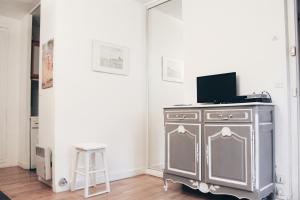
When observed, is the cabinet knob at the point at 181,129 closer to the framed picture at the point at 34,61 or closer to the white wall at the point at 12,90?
the framed picture at the point at 34,61

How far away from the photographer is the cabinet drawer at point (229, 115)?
234 cm

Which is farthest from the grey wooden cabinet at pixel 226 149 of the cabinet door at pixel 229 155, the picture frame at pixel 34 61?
the picture frame at pixel 34 61

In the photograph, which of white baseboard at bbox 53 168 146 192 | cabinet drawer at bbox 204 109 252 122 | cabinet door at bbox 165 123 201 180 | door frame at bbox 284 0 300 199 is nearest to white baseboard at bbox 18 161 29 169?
white baseboard at bbox 53 168 146 192

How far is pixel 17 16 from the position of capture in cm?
463

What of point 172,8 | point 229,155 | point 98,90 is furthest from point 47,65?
point 229,155

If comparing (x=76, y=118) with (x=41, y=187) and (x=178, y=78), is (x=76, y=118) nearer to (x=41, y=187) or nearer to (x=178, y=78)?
(x=41, y=187)

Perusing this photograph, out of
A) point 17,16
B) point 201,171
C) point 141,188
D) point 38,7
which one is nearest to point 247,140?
point 201,171

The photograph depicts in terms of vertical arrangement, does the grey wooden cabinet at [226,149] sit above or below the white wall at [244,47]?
below

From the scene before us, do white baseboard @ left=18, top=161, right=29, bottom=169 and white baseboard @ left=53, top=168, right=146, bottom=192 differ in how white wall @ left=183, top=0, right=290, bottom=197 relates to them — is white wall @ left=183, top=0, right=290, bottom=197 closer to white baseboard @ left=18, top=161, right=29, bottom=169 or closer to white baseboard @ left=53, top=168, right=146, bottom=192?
white baseboard @ left=53, top=168, right=146, bottom=192

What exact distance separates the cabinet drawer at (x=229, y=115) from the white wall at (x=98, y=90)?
1531 mm

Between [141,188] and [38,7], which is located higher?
[38,7]

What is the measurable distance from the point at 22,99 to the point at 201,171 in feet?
11.8

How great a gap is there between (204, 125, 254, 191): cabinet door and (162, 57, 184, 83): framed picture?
127 centimetres

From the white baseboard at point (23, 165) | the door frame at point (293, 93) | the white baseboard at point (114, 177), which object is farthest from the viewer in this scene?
the white baseboard at point (23, 165)
